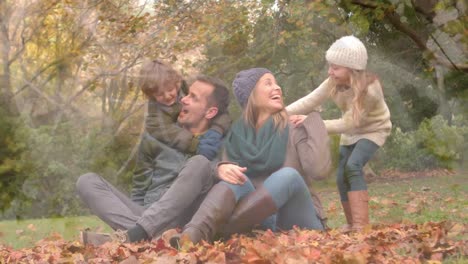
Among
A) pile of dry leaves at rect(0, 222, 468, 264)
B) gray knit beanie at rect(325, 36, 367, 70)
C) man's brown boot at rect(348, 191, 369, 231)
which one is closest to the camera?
pile of dry leaves at rect(0, 222, 468, 264)

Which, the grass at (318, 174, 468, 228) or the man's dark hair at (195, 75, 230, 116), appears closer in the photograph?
the man's dark hair at (195, 75, 230, 116)

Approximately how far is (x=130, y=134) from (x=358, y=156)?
3.90 feet

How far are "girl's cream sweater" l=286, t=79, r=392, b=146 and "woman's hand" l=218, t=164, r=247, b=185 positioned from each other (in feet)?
1.35

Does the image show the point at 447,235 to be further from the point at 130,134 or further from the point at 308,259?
the point at 130,134

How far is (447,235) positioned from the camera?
5129 mm

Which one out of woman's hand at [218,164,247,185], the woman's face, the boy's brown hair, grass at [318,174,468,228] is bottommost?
grass at [318,174,468,228]

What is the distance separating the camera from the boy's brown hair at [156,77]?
455 centimetres

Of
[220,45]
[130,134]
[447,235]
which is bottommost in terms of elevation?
[447,235]

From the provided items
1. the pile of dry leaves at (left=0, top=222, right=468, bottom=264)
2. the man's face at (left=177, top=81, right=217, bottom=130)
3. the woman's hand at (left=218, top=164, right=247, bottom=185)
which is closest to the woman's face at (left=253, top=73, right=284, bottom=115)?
the man's face at (left=177, top=81, right=217, bottom=130)

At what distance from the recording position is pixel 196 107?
4543mm

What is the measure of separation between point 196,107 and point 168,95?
0.15 m

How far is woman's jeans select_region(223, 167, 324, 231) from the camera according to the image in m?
4.57

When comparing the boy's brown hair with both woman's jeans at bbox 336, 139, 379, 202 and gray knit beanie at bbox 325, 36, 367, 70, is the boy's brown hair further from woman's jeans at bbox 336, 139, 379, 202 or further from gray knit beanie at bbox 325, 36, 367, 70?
woman's jeans at bbox 336, 139, 379, 202

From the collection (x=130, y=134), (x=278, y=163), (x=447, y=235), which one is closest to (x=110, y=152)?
(x=130, y=134)
